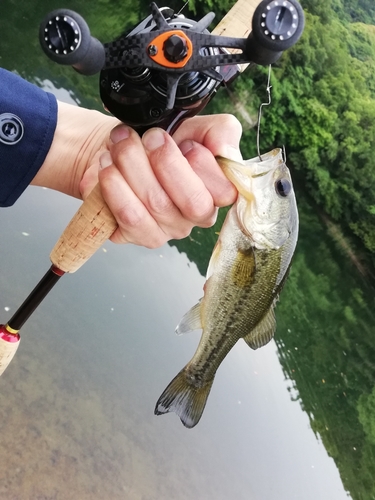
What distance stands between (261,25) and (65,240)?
781 millimetres

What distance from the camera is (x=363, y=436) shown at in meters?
7.56

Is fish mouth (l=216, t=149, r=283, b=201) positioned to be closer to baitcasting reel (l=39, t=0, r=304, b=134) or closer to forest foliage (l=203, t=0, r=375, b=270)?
baitcasting reel (l=39, t=0, r=304, b=134)

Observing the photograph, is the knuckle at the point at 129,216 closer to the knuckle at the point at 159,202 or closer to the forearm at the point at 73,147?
the knuckle at the point at 159,202

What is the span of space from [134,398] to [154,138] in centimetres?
345

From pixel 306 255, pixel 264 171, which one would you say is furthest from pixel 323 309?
pixel 264 171

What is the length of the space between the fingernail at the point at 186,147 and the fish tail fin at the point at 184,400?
977 mm

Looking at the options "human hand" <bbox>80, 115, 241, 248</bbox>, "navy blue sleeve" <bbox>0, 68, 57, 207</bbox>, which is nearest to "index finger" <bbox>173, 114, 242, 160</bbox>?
"human hand" <bbox>80, 115, 241, 248</bbox>

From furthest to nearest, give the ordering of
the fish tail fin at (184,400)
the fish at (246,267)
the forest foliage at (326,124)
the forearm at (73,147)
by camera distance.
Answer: the forest foliage at (326,124) < the fish tail fin at (184,400) < the forearm at (73,147) < the fish at (246,267)

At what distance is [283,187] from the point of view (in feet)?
4.58

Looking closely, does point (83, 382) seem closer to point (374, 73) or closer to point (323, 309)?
point (323, 309)

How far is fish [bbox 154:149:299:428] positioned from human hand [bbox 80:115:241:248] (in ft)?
0.18

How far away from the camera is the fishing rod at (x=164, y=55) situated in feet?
2.57

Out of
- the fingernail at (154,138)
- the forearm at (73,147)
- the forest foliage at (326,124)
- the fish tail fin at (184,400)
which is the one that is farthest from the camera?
the forest foliage at (326,124)

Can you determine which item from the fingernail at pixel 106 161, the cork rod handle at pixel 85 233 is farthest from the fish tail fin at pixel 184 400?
the fingernail at pixel 106 161
